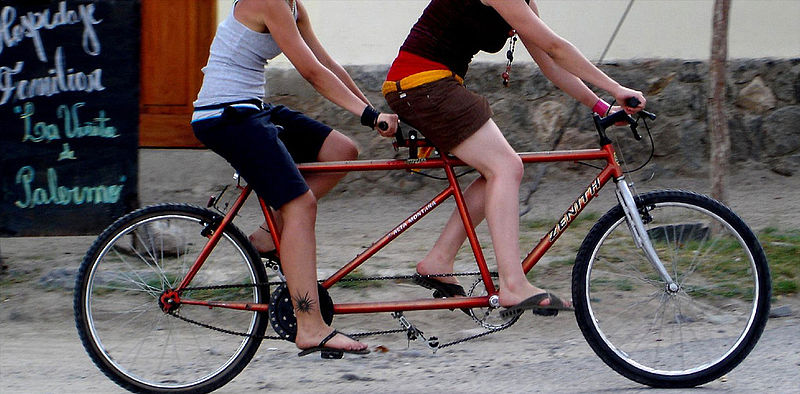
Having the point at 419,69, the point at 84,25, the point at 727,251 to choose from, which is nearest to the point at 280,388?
the point at 419,69

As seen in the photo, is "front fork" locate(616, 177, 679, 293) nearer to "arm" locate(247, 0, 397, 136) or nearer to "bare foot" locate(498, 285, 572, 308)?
"bare foot" locate(498, 285, 572, 308)

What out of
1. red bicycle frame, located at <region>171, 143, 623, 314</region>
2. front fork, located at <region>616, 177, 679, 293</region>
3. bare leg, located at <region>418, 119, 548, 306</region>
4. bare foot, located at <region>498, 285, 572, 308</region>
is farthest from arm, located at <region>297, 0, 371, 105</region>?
front fork, located at <region>616, 177, 679, 293</region>

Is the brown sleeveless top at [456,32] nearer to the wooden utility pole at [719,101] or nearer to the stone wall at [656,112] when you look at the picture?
the wooden utility pole at [719,101]

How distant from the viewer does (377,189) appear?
25.1 feet

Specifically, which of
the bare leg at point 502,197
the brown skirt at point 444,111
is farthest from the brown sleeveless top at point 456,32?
the bare leg at point 502,197

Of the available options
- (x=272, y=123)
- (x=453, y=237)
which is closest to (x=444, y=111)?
(x=453, y=237)

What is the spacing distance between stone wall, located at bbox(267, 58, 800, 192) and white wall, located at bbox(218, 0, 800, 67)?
12cm

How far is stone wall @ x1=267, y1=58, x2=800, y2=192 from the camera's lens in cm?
759

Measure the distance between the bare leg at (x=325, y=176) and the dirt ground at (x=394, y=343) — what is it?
17 cm

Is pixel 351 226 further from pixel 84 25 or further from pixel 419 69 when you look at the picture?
pixel 419 69

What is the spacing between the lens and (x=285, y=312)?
13.2ft

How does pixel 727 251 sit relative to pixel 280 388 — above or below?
above

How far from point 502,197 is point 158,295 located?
138 cm

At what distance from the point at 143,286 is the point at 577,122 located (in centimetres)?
428
